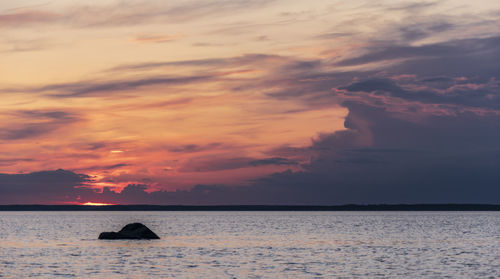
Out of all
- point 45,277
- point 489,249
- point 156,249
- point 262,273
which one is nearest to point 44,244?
point 156,249

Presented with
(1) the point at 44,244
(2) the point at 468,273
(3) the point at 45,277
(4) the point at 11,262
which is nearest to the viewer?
(3) the point at 45,277

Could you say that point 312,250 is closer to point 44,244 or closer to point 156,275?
point 156,275

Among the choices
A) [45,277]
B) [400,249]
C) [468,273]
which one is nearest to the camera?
[45,277]

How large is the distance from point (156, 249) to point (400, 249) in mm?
27470

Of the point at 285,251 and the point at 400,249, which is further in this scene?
the point at 400,249

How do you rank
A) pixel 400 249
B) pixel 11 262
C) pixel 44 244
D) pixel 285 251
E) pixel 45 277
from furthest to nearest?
pixel 44 244 → pixel 400 249 → pixel 285 251 → pixel 11 262 → pixel 45 277

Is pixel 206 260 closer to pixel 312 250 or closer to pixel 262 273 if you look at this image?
pixel 262 273

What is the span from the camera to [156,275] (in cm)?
5012

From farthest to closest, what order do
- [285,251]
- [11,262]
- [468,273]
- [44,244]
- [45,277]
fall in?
[44,244], [285,251], [11,262], [468,273], [45,277]

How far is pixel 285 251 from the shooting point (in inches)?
2852

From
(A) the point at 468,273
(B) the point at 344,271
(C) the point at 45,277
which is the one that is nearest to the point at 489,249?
(A) the point at 468,273

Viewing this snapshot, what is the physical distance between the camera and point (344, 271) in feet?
172

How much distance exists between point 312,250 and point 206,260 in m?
16.8

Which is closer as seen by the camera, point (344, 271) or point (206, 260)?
point (344, 271)
